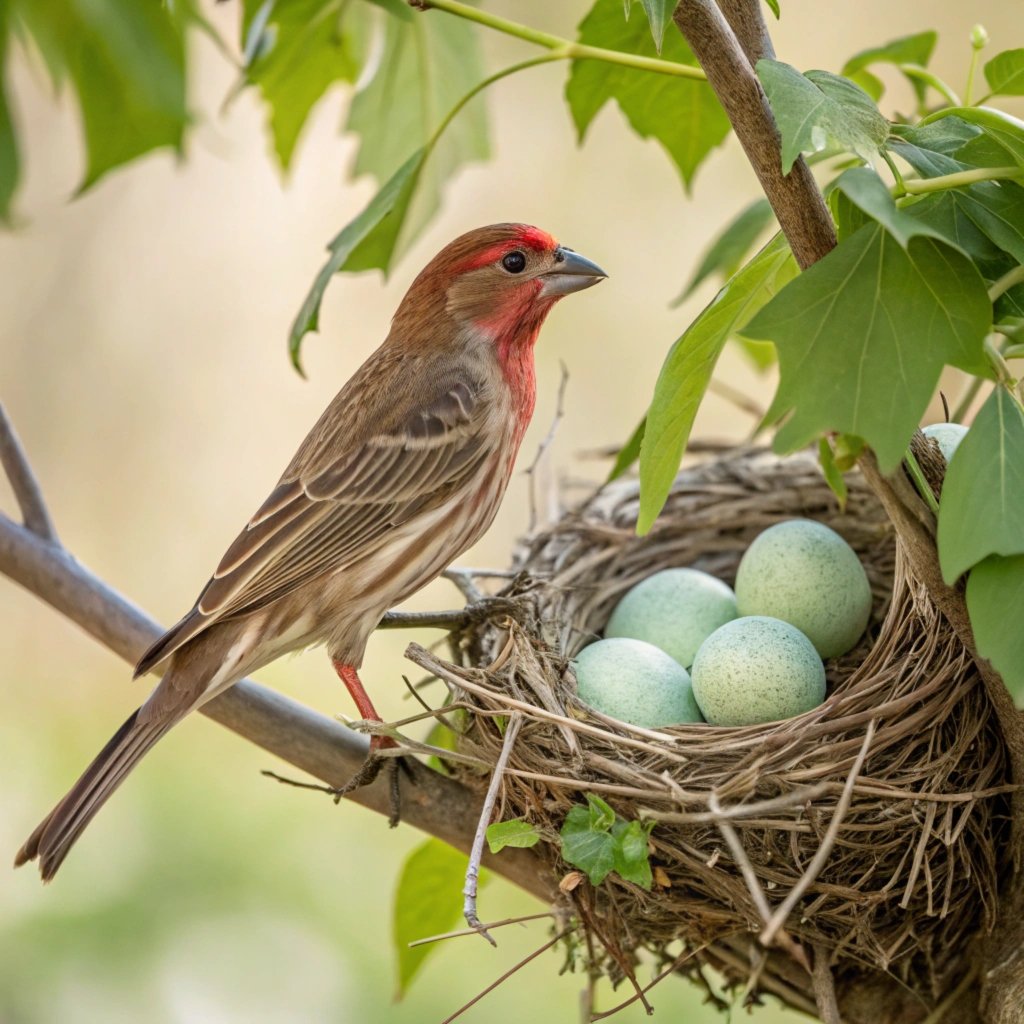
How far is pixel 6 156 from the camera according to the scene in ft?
4.23

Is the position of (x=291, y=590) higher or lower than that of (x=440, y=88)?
lower

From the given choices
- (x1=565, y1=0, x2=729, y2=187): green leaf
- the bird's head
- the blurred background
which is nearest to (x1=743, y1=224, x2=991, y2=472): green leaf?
(x1=565, y1=0, x2=729, y2=187): green leaf

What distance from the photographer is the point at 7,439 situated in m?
2.91

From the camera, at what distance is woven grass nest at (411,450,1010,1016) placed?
8.13 ft

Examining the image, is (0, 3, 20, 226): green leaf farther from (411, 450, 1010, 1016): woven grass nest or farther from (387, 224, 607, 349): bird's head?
(387, 224, 607, 349): bird's head

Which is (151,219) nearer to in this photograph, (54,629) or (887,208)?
(54,629)

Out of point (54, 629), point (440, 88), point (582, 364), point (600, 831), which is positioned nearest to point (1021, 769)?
point (600, 831)

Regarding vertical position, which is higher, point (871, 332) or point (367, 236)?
point (367, 236)

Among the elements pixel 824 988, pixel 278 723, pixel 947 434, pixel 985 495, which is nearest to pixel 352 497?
pixel 278 723

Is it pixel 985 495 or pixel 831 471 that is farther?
pixel 831 471

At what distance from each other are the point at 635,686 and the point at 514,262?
1.34 meters

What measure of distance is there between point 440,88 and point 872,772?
1949 millimetres

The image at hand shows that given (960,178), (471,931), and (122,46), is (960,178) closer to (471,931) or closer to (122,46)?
(122,46)

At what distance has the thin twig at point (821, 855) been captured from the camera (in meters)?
1.70
